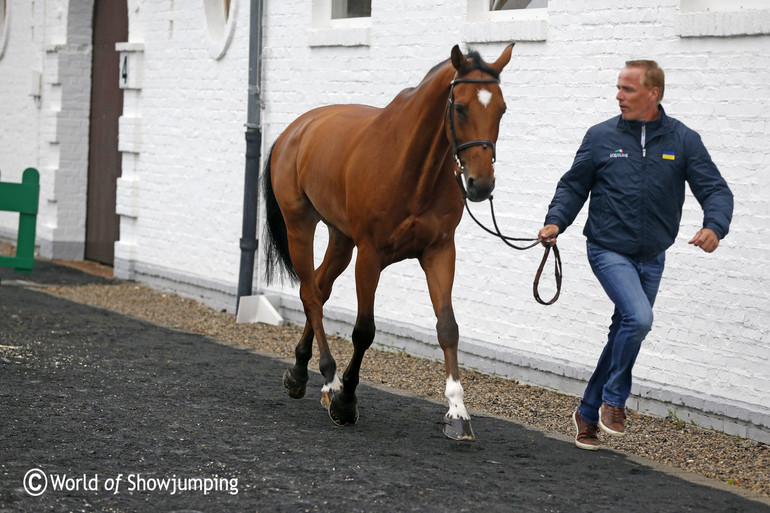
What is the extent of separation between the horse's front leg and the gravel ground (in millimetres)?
A: 996

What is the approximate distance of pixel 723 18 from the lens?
716 centimetres

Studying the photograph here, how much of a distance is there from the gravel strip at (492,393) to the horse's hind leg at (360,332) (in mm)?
1216

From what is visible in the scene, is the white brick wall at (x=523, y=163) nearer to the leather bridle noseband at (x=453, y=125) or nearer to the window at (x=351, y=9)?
the window at (x=351, y=9)

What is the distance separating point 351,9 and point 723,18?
182 inches

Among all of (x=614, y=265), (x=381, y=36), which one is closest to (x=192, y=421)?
(x=614, y=265)

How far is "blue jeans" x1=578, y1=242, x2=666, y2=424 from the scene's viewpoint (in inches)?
235

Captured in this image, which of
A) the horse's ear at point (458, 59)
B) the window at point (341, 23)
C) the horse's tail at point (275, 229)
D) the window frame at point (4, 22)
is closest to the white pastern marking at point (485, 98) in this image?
the horse's ear at point (458, 59)

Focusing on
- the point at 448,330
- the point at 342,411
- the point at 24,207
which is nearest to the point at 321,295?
the point at 342,411

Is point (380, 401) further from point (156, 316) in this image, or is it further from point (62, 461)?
point (156, 316)

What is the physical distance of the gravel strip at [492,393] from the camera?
6.50 meters

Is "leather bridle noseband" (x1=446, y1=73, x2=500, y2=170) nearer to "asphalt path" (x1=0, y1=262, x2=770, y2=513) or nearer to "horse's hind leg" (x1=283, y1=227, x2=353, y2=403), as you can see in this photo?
"asphalt path" (x1=0, y1=262, x2=770, y2=513)

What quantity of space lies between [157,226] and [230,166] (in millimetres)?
1819

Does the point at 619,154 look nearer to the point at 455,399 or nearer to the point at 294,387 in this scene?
the point at 455,399

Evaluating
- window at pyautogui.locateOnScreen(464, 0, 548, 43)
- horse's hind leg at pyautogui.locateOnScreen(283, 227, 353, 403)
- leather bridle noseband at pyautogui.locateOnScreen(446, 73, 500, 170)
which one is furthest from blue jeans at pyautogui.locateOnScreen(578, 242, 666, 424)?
window at pyautogui.locateOnScreen(464, 0, 548, 43)
